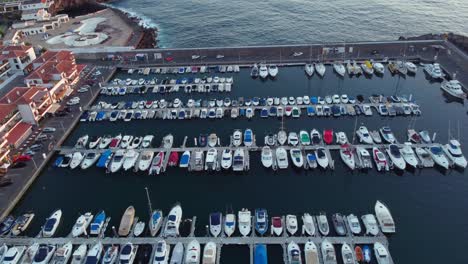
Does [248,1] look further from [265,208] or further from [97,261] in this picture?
[97,261]

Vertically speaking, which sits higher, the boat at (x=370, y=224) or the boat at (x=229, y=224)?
the boat at (x=229, y=224)

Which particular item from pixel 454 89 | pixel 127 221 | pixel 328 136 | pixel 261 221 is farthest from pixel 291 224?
pixel 454 89

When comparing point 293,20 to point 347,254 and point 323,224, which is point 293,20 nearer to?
point 323,224

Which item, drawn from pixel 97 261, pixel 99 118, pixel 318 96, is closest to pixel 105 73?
pixel 99 118

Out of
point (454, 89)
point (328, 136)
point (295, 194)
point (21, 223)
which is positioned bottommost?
point (295, 194)

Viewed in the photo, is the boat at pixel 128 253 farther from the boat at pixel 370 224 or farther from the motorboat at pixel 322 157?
the motorboat at pixel 322 157

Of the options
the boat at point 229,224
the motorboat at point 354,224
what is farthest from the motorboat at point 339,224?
the boat at point 229,224
